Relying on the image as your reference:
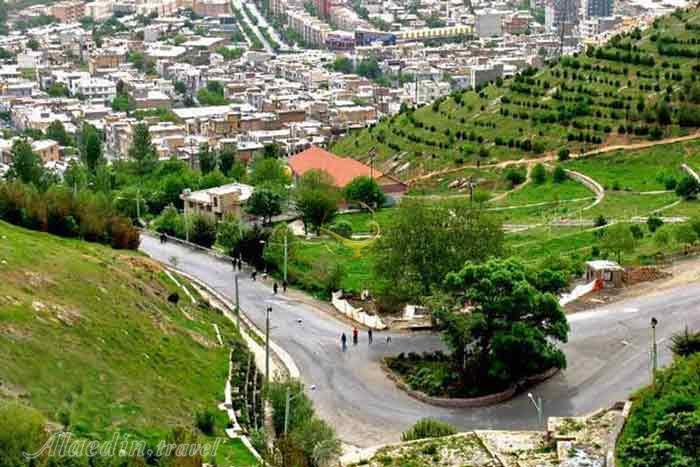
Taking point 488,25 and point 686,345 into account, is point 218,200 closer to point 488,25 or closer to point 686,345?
point 686,345

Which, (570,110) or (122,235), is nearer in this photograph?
(122,235)

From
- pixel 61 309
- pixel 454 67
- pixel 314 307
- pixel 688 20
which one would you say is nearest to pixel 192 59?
pixel 454 67

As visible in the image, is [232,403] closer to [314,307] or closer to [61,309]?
[61,309]

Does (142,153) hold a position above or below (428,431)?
below

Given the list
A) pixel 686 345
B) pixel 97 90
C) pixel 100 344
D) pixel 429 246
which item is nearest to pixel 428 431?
pixel 686 345

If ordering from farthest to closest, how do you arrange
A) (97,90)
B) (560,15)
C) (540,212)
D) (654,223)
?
(560,15), (97,90), (540,212), (654,223)

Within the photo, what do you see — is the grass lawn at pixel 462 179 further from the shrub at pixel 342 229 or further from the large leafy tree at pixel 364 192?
the shrub at pixel 342 229

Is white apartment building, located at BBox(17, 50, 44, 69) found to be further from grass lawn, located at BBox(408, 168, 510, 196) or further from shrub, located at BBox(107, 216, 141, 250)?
shrub, located at BBox(107, 216, 141, 250)

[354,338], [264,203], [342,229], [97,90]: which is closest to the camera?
[354,338]
